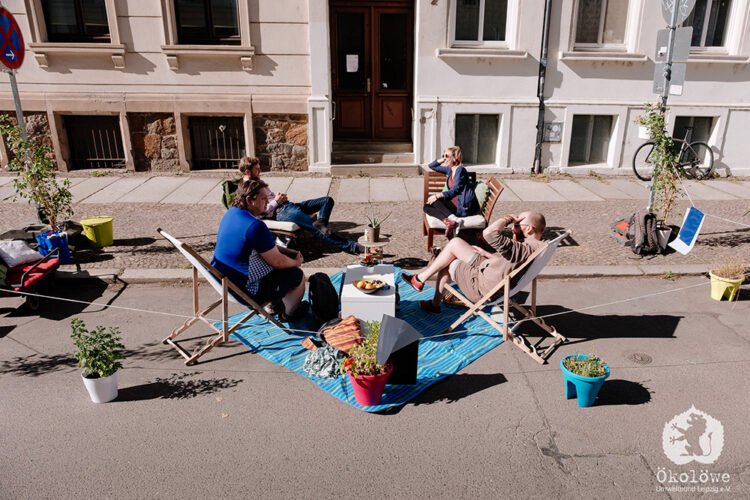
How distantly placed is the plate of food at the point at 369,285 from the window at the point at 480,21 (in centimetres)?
860

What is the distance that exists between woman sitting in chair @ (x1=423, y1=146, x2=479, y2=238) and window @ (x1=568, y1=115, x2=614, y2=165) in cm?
637

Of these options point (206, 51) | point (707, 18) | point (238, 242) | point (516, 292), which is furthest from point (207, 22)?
point (707, 18)

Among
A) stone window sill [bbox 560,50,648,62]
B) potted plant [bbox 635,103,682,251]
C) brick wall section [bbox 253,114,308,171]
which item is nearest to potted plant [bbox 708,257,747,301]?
potted plant [bbox 635,103,682,251]

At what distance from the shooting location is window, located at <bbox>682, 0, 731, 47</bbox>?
1251 cm

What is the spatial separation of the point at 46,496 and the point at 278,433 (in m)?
1.52

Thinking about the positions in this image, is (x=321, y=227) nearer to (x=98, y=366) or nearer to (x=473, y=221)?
(x=473, y=221)

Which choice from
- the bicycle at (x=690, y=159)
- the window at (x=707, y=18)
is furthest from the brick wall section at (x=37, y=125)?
the window at (x=707, y=18)

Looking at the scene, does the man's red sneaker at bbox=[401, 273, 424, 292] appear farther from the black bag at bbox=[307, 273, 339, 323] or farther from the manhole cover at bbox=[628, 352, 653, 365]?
the manhole cover at bbox=[628, 352, 653, 365]

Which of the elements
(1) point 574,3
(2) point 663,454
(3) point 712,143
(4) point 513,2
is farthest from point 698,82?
(2) point 663,454

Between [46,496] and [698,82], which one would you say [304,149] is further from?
[46,496]

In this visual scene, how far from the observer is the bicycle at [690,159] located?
12516 mm

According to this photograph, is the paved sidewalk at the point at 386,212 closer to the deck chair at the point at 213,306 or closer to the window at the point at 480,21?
the deck chair at the point at 213,306

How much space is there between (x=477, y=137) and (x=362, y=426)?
1006 centimetres

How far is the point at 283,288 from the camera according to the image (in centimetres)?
543
